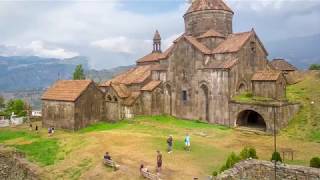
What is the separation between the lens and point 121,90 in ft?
141

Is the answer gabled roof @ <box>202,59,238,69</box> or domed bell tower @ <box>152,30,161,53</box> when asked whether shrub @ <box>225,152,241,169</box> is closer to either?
gabled roof @ <box>202,59,238,69</box>

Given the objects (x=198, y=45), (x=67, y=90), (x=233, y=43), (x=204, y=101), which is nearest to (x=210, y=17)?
(x=198, y=45)

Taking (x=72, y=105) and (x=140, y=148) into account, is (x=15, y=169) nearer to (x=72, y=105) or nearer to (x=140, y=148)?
(x=140, y=148)

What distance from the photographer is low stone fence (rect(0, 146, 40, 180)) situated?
23.6 metres

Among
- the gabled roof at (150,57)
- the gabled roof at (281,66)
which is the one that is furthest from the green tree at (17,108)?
the gabled roof at (281,66)

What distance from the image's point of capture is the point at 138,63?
52625 mm

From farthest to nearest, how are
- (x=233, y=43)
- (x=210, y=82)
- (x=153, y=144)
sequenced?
(x=233, y=43) → (x=210, y=82) → (x=153, y=144)

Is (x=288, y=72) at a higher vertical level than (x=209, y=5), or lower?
lower

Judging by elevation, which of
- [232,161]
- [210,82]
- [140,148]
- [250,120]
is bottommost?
[140,148]

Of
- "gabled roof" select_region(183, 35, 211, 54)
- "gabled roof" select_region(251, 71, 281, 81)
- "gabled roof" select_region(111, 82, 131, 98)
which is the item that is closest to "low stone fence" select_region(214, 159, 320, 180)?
"gabled roof" select_region(251, 71, 281, 81)

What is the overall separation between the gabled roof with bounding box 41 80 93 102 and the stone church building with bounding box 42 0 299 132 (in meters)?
3.82

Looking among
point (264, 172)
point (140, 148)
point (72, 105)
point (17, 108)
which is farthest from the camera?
point (17, 108)

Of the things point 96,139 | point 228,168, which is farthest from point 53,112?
point 228,168

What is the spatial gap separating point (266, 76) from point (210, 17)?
34.8 ft
